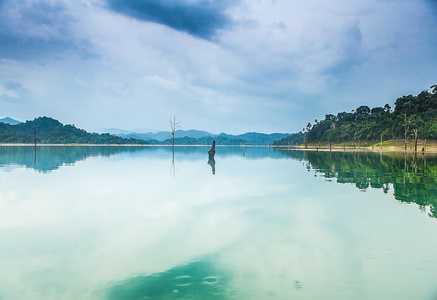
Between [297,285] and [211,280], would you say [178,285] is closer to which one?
[211,280]

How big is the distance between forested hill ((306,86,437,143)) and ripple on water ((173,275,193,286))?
7880 centimetres

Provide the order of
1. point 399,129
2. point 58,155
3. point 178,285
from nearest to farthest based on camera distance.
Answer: point 178,285 < point 58,155 < point 399,129

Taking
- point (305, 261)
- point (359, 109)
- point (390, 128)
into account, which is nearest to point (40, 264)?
point (305, 261)

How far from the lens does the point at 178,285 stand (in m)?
6.05

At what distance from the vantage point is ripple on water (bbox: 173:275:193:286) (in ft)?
20.1

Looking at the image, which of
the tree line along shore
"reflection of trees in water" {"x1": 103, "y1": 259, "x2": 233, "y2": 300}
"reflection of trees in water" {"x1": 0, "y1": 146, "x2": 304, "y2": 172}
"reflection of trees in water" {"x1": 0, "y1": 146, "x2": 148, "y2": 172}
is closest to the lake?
"reflection of trees in water" {"x1": 103, "y1": 259, "x2": 233, "y2": 300}

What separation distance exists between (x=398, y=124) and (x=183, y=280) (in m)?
109

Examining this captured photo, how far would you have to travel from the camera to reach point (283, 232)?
9.53m

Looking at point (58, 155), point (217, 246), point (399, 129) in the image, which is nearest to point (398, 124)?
point (399, 129)

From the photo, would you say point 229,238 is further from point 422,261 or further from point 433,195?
point 433,195

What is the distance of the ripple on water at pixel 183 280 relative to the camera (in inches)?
241

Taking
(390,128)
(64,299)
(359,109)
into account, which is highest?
(359,109)

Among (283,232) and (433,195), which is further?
(433,195)

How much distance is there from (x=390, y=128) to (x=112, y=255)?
4543 inches
